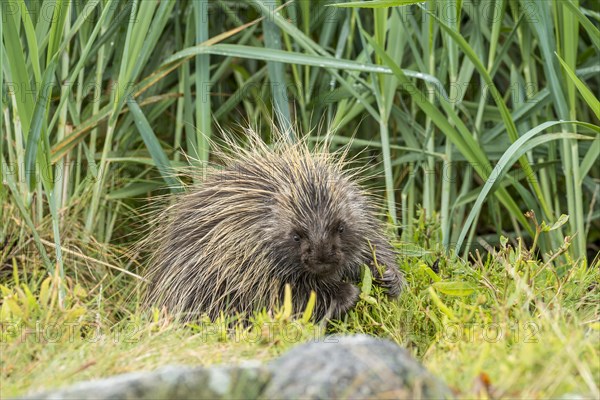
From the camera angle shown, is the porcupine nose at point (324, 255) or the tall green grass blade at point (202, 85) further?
the tall green grass blade at point (202, 85)

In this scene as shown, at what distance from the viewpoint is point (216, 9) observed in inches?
216

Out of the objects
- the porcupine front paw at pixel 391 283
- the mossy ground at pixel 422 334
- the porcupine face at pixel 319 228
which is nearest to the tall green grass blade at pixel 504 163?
the mossy ground at pixel 422 334

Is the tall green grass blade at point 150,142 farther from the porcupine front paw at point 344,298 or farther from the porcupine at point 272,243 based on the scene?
the porcupine front paw at point 344,298

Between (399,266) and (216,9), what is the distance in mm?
2135

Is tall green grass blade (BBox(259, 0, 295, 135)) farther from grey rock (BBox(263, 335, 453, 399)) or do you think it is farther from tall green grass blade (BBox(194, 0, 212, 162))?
grey rock (BBox(263, 335, 453, 399))

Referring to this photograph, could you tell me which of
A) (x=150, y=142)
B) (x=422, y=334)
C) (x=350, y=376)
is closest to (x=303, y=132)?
(x=150, y=142)

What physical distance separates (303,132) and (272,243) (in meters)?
1.49

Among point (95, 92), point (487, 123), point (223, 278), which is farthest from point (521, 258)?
point (95, 92)

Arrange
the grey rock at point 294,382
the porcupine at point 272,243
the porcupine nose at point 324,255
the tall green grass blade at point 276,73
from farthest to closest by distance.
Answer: the tall green grass blade at point 276,73 < the porcupine at point 272,243 < the porcupine nose at point 324,255 < the grey rock at point 294,382

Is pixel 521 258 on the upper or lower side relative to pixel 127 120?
lower

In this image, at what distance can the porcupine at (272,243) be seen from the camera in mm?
3713

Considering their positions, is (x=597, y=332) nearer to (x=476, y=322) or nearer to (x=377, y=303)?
(x=476, y=322)

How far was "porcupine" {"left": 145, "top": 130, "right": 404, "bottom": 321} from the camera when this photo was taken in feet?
12.2

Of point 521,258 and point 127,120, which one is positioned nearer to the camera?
point 521,258
